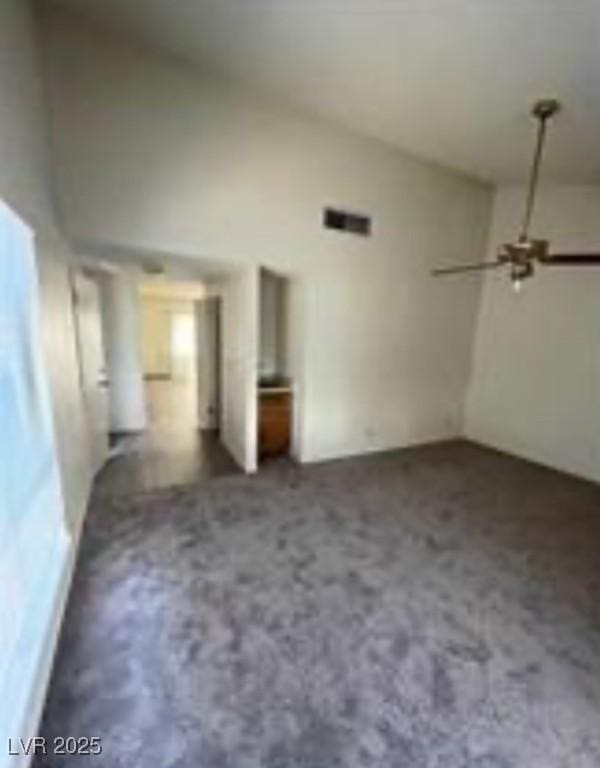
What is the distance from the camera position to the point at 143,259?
3953 mm

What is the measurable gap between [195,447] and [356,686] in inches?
148

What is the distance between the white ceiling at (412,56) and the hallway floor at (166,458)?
361 cm

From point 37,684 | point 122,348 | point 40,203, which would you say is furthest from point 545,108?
point 122,348

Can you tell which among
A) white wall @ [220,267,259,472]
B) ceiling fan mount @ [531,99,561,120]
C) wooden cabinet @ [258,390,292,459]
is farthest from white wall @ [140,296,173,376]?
ceiling fan mount @ [531,99,561,120]

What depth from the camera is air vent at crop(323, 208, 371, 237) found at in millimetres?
4258

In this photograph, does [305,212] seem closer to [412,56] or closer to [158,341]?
[412,56]

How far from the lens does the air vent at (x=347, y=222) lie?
14.0ft

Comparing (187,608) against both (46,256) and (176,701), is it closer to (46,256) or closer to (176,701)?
(176,701)

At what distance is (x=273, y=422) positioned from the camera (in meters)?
4.77

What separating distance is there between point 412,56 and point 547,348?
3468 mm

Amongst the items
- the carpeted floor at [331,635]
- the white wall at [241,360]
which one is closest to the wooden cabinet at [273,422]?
the white wall at [241,360]

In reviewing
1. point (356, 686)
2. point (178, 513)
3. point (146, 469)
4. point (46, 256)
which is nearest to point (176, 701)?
point (356, 686)
